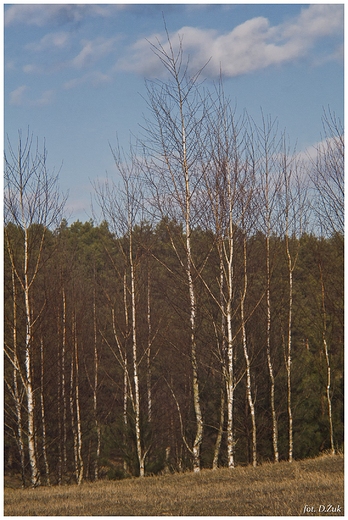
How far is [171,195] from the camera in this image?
13008 mm

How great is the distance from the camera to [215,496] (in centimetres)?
846

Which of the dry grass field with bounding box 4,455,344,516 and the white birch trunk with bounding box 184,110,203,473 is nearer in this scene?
the dry grass field with bounding box 4,455,344,516

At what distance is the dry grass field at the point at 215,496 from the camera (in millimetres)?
7453

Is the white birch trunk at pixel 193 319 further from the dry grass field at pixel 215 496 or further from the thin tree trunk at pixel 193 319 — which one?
the dry grass field at pixel 215 496

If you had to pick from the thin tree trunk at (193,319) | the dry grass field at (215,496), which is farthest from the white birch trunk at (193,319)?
the dry grass field at (215,496)

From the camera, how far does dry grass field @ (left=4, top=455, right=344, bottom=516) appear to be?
24.5 ft

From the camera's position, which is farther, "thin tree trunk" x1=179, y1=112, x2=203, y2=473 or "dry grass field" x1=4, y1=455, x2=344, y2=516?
"thin tree trunk" x1=179, y1=112, x2=203, y2=473

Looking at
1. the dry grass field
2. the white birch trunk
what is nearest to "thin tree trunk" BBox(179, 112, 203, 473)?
the white birch trunk

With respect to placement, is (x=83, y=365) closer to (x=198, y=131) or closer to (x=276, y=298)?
(x=276, y=298)

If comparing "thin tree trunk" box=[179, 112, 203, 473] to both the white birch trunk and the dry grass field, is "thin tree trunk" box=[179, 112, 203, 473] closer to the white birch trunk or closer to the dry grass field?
the white birch trunk

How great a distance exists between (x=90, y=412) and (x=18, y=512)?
14.1m

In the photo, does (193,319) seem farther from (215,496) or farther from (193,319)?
(215,496)

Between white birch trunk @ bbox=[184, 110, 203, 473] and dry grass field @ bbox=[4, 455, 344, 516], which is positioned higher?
white birch trunk @ bbox=[184, 110, 203, 473]

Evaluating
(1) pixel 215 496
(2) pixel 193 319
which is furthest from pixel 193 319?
(1) pixel 215 496
